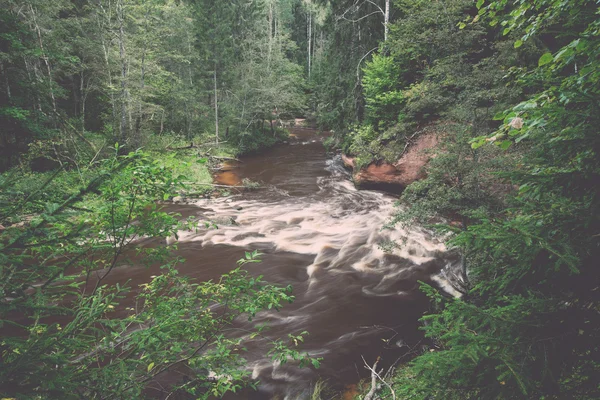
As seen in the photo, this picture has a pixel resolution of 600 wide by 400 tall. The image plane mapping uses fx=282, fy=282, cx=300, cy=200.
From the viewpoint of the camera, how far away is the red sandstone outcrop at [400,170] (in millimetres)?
10016

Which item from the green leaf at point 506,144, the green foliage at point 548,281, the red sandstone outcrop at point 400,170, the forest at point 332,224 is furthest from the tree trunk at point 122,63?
the green foliage at point 548,281

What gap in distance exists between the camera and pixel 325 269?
7520 mm

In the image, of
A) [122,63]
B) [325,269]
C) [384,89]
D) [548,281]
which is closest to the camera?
[548,281]

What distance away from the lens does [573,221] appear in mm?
1690

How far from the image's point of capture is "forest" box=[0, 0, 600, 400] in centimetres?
165

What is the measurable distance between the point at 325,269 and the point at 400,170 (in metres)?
5.34

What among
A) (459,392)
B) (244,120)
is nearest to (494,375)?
(459,392)

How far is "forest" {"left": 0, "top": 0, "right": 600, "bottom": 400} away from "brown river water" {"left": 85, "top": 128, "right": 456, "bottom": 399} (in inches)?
2.1

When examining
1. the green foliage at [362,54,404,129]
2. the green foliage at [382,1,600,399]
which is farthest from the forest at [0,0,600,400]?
the green foliage at [362,54,404,129]

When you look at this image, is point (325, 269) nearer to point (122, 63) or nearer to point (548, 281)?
point (548, 281)

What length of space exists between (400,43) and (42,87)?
13.6m

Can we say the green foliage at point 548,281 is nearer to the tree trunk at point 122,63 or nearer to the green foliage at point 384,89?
the green foliage at point 384,89

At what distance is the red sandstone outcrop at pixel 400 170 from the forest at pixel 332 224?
0.10m

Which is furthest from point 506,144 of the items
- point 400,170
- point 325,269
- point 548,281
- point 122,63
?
point 122,63
